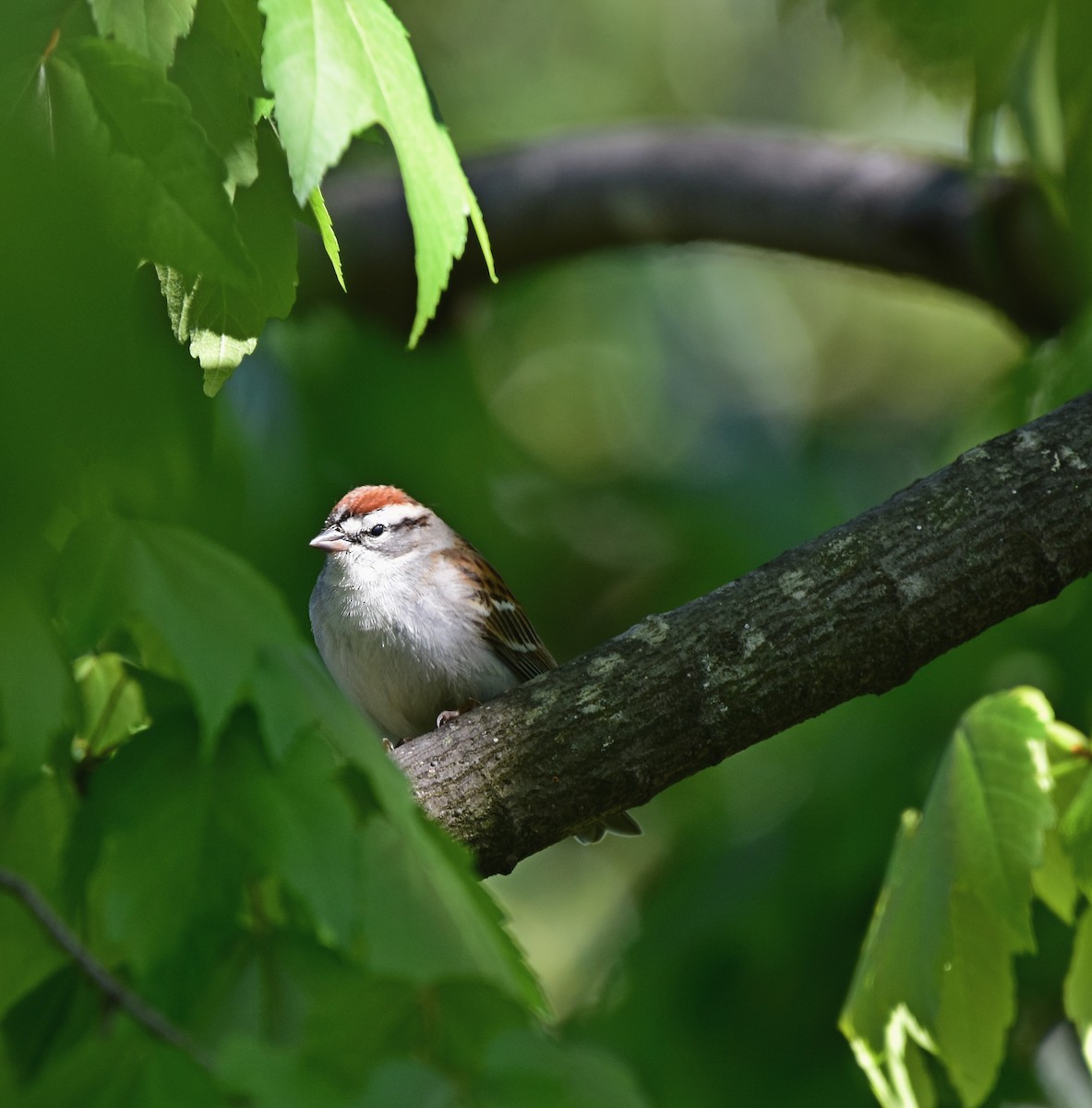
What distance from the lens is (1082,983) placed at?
7.43 feet

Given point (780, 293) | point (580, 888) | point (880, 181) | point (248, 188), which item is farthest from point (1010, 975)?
point (780, 293)

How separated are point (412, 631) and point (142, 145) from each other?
2443 millimetres

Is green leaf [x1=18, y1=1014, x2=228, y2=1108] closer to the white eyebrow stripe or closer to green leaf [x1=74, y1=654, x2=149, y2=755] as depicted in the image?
green leaf [x1=74, y1=654, x2=149, y2=755]

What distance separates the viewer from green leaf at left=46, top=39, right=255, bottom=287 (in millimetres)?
1401

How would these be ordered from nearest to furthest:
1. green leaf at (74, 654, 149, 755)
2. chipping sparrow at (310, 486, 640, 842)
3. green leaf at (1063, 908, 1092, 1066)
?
green leaf at (74, 654, 149, 755)
green leaf at (1063, 908, 1092, 1066)
chipping sparrow at (310, 486, 640, 842)

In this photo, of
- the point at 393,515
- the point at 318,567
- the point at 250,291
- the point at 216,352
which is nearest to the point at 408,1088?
the point at 250,291

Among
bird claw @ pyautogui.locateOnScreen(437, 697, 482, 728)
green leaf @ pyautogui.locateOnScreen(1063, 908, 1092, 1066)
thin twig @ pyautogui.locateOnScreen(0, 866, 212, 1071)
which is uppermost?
thin twig @ pyautogui.locateOnScreen(0, 866, 212, 1071)

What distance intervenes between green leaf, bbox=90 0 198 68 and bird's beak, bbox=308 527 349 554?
2.49 meters

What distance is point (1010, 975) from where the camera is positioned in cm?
233

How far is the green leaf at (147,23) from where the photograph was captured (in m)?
1.49

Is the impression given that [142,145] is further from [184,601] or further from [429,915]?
[429,915]

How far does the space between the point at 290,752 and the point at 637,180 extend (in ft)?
15.8

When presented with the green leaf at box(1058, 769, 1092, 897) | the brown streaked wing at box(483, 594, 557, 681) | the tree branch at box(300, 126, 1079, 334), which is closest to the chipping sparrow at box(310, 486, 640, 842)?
the brown streaked wing at box(483, 594, 557, 681)

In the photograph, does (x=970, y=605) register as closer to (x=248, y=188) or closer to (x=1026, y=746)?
(x=1026, y=746)
